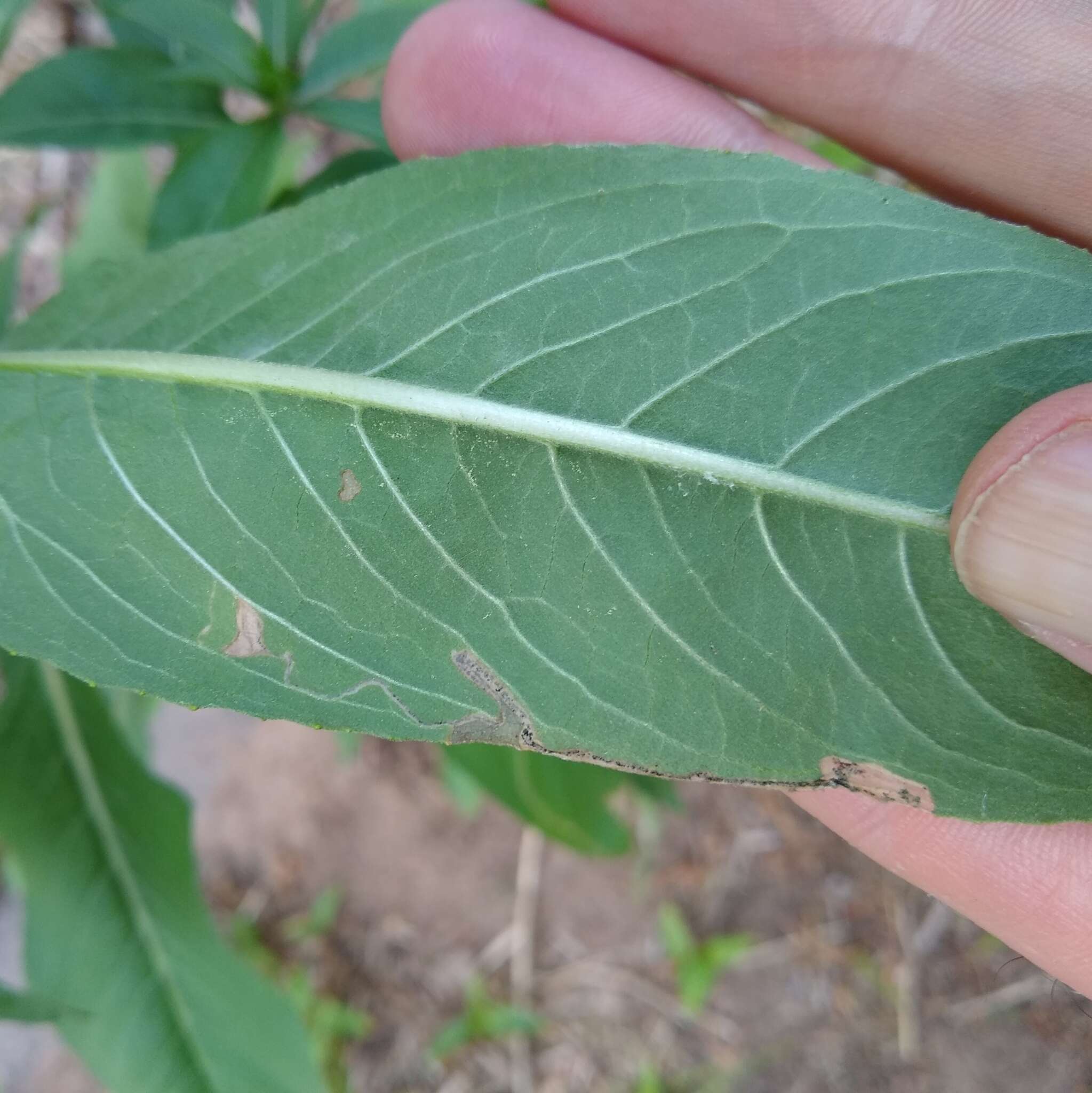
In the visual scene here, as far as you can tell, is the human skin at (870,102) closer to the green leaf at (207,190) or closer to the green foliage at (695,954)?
the green leaf at (207,190)

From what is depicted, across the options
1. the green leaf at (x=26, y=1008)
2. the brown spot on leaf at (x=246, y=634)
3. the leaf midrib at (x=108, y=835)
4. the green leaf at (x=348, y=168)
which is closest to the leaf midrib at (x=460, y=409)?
the brown spot on leaf at (x=246, y=634)

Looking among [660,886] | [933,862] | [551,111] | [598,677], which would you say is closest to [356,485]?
[598,677]

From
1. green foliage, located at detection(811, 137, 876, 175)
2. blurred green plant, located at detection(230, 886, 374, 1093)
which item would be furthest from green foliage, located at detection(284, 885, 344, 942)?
green foliage, located at detection(811, 137, 876, 175)

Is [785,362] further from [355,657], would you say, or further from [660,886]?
[660,886]

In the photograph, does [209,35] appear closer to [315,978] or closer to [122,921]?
[122,921]

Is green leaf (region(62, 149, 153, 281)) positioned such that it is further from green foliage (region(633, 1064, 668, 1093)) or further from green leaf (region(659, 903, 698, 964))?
green foliage (region(633, 1064, 668, 1093))

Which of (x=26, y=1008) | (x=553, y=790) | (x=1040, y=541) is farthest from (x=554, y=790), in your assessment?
(x=1040, y=541)
